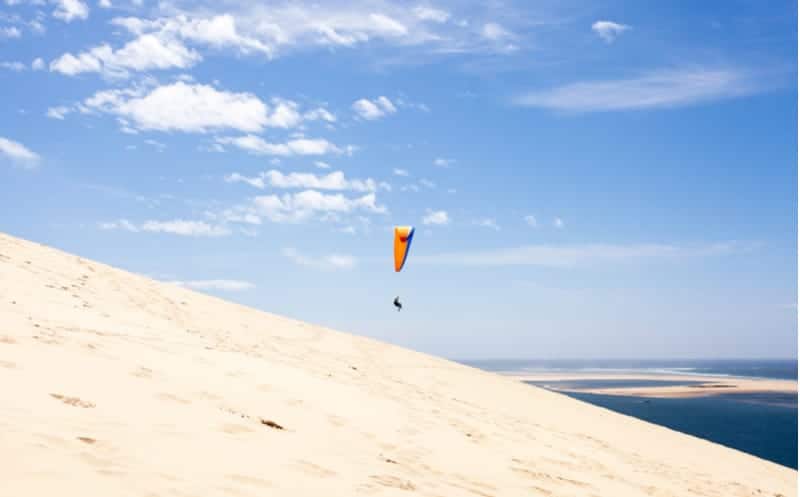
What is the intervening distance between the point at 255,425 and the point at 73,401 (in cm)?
174

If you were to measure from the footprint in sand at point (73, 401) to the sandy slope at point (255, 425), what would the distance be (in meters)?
0.05

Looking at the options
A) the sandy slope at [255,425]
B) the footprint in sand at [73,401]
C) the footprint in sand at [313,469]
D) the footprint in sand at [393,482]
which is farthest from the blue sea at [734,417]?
the footprint in sand at [73,401]

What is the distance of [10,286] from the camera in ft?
41.7

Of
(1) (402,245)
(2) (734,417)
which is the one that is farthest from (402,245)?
(2) (734,417)

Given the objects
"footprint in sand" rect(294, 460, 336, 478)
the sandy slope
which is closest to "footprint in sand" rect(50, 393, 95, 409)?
the sandy slope

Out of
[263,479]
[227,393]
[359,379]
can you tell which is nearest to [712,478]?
[359,379]

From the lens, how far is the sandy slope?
15.4ft

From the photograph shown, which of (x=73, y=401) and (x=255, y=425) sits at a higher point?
(x=73, y=401)

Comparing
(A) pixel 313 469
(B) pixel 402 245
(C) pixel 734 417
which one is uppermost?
(B) pixel 402 245

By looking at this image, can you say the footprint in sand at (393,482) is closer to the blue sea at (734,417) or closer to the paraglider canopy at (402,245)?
the paraglider canopy at (402,245)

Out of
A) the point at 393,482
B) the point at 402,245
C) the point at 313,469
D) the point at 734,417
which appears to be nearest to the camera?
the point at 313,469

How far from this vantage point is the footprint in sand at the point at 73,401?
5.70 m

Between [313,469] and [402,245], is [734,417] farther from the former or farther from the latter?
[313,469]

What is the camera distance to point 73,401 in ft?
18.9
